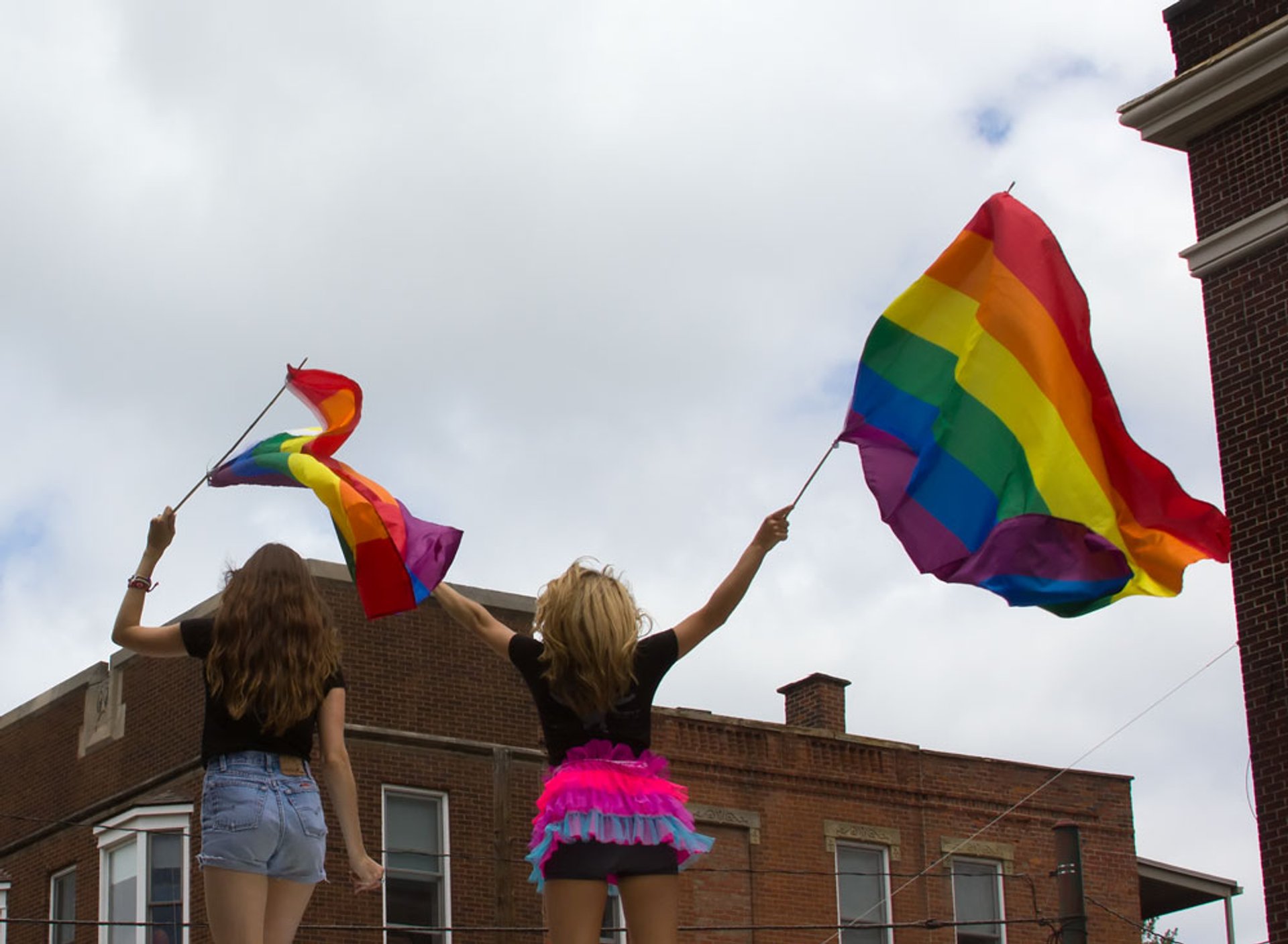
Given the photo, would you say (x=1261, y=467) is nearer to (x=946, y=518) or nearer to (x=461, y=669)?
(x=946, y=518)

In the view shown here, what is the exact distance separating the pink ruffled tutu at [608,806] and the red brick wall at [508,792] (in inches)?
647

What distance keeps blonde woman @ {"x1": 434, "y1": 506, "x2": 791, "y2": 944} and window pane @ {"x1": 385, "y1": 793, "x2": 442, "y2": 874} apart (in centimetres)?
1712

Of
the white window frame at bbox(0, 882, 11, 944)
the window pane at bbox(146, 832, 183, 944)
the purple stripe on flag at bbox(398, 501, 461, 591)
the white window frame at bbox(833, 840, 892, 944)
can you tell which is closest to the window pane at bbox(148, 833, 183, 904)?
the window pane at bbox(146, 832, 183, 944)

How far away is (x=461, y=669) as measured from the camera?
24.1 metres

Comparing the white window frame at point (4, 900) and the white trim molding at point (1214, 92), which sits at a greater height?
the white trim molding at point (1214, 92)

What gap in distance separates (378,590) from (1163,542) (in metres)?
3.74

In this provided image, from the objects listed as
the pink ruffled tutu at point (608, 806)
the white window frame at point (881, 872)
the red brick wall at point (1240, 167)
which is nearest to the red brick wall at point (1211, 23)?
the red brick wall at point (1240, 167)

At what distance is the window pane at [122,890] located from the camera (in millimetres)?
23156

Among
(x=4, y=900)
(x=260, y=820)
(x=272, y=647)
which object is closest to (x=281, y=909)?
(x=260, y=820)

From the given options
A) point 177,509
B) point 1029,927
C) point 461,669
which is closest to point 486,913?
point 461,669

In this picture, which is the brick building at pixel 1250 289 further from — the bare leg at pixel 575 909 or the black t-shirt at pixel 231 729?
the black t-shirt at pixel 231 729

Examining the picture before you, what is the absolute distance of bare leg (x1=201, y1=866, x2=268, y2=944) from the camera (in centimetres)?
590

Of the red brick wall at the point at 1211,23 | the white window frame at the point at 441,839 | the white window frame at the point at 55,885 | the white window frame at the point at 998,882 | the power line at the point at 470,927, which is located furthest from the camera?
the white window frame at the point at 998,882

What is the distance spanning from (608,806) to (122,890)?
19124 mm
